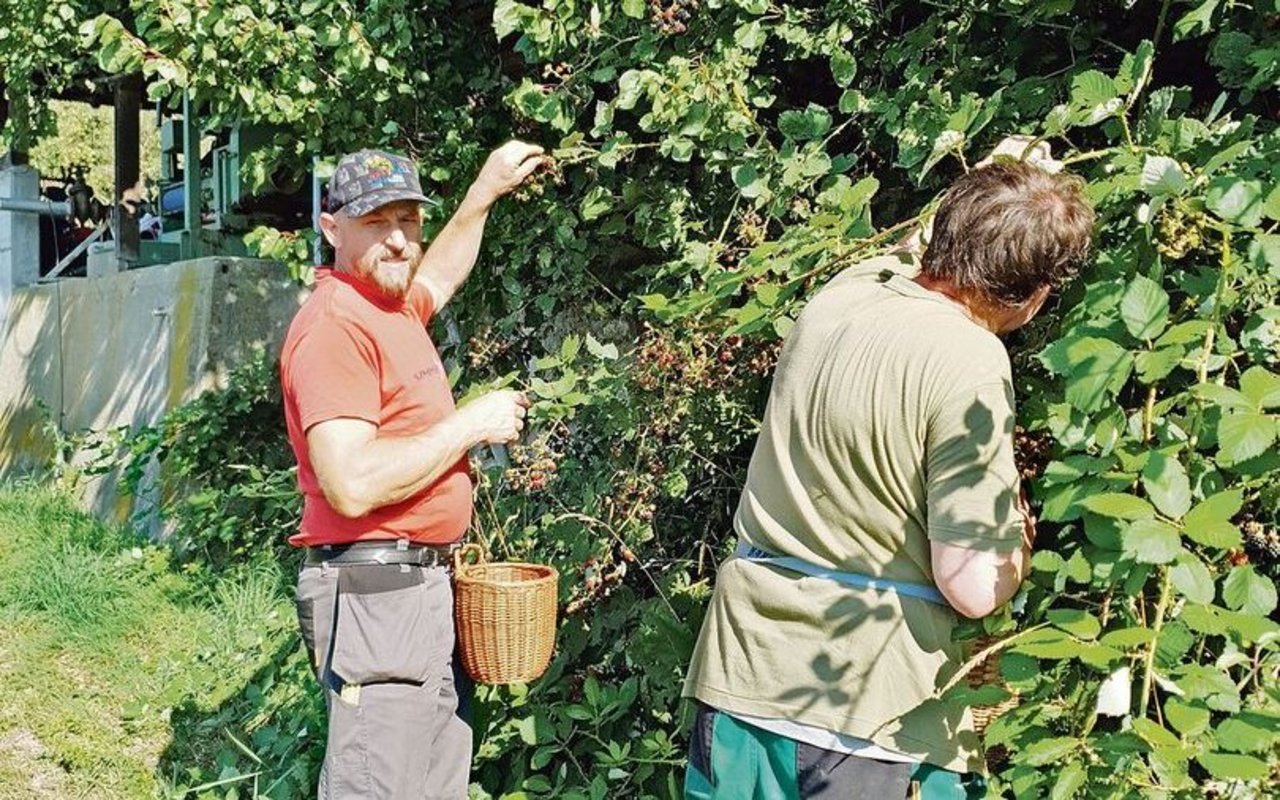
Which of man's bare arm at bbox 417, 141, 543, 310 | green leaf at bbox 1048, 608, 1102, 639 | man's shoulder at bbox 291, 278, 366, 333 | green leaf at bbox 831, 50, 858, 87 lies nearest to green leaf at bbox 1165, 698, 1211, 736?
green leaf at bbox 1048, 608, 1102, 639

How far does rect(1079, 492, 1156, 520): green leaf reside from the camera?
1.69m

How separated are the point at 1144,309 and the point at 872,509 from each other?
20.6 inches

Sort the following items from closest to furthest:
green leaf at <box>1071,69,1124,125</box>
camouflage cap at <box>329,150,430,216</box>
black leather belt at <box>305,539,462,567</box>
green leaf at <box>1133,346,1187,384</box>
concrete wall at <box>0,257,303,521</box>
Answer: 1. green leaf at <box>1133,346,1187,384</box>
2. green leaf at <box>1071,69,1124,125</box>
3. black leather belt at <box>305,539,462,567</box>
4. camouflage cap at <box>329,150,430,216</box>
5. concrete wall at <box>0,257,303,521</box>

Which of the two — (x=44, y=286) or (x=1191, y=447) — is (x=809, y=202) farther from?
(x=44, y=286)

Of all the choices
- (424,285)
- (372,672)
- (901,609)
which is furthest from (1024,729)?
(424,285)

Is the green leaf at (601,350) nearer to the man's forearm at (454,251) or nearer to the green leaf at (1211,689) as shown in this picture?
the man's forearm at (454,251)

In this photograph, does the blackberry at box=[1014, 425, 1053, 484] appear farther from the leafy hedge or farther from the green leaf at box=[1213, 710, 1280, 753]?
the green leaf at box=[1213, 710, 1280, 753]

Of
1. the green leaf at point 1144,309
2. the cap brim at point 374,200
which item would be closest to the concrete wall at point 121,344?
the cap brim at point 374,200

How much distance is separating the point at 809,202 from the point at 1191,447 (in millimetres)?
1502

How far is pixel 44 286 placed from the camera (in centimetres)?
1051

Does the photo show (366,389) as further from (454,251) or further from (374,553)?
(454,251)

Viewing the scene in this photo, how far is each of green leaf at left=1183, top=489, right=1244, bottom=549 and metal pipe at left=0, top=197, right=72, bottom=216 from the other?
37.3 ft

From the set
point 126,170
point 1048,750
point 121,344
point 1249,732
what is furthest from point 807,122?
point 126,170

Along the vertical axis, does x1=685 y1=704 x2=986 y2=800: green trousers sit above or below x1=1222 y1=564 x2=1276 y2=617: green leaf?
below
